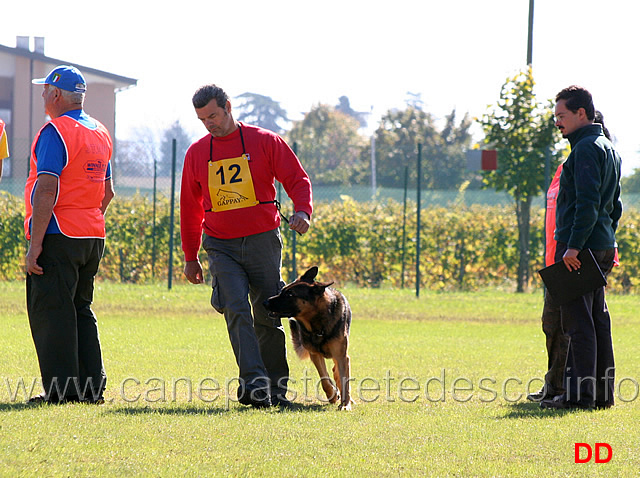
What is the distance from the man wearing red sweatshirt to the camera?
634 centimetres

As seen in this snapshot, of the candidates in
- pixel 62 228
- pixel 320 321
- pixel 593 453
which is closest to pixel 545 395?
pixel 320 321

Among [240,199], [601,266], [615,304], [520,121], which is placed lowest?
[615,304]

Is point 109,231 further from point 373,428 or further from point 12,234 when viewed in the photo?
point 373,428

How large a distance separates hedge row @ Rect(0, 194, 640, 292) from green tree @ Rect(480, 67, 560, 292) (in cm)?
105

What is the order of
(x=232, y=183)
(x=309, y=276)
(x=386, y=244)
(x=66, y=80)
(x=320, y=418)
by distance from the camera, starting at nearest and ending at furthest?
(x=320, y=418) < (x=66, y=80) < (x=232, y=183) < (x=309, y=276) < (x=386, y=244)

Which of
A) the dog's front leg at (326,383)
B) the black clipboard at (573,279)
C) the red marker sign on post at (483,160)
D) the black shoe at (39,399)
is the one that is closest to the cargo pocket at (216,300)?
the dog's front leg at (326,383)

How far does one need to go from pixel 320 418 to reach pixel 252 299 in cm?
144

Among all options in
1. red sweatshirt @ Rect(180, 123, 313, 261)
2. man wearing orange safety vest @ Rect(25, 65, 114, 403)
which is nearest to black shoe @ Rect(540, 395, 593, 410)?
red sweatshirt @ Rect(180, 123, 313, 261)

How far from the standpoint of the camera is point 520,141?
58.7 ft

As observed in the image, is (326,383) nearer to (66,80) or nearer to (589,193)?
(589,193)

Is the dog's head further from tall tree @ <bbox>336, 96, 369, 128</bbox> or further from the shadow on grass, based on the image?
tall tree @ <bbox>336, 96, 369, 128</bbox>

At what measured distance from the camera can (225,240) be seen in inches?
257

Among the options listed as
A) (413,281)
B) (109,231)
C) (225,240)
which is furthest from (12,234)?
(225,240)

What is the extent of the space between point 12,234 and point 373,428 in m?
14.5
